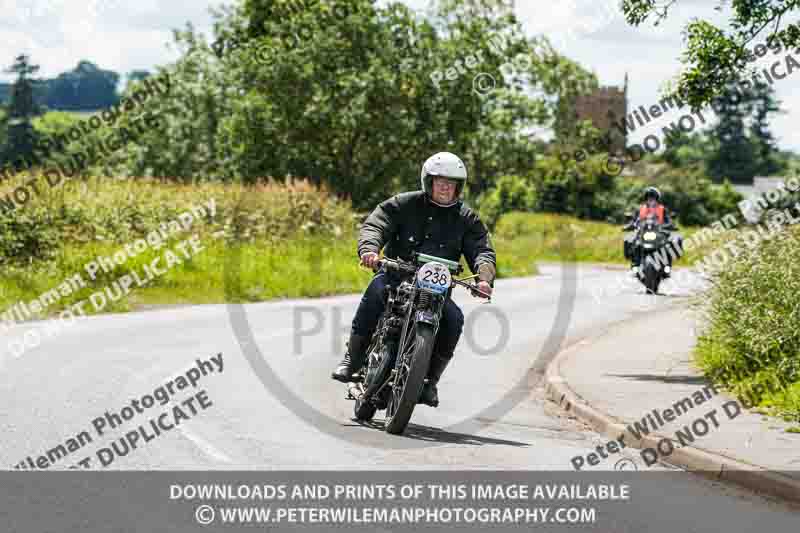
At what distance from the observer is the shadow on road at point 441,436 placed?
9094 mm

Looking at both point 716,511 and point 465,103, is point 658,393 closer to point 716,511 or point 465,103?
point 716,511

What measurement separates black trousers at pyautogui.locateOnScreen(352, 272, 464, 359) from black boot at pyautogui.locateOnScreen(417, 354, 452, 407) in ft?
0.16

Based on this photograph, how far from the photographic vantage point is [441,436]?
9336 millimetres

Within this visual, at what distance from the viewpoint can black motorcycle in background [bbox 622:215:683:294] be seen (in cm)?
2270

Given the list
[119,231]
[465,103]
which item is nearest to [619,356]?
[119,231]

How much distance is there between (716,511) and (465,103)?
135ft
